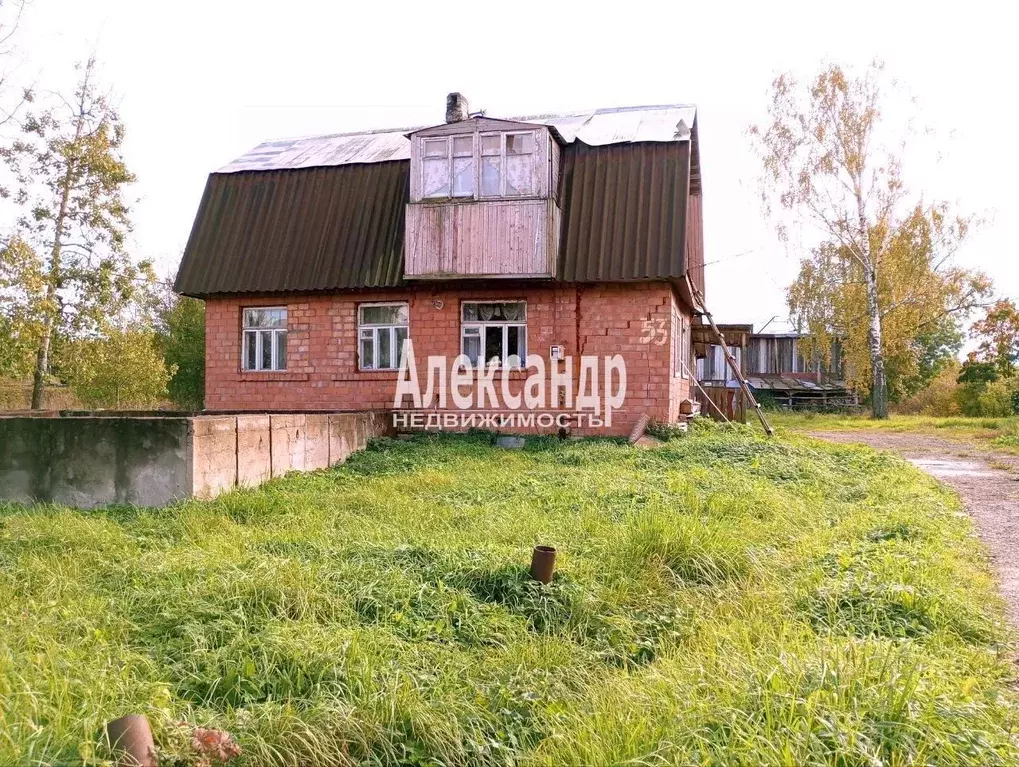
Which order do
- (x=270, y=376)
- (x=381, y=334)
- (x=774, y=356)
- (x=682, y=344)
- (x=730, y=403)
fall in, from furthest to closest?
(x=774, y=356), (x=730, y=403), (x=682, y=344), (x=270, y=376), (x=381, y=334)

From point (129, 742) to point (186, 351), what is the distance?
28.5 m

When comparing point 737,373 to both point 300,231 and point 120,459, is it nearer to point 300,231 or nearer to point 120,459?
point 300,231

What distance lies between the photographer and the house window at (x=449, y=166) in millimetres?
12586

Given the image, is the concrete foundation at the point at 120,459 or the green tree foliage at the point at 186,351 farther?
the green tree foliage at the point at 186,351

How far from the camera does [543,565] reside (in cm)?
437

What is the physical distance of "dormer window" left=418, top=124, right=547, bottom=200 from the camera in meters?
12.4

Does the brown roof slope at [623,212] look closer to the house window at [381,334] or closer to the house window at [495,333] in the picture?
the house window at [495,333]

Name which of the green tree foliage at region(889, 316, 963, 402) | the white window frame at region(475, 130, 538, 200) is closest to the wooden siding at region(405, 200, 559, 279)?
the white window frame at region(475, 130, 538, 200)

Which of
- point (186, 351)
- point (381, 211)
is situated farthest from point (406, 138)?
point (186, 351)

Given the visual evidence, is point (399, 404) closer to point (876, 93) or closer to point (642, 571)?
point (642, 571)

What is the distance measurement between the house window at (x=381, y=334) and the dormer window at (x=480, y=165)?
242cm

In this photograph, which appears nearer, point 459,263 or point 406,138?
point 459,263

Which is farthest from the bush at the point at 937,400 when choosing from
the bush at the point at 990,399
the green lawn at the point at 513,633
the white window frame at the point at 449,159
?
the green lawn at the point at 513,633

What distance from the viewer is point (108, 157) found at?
2067 cm
